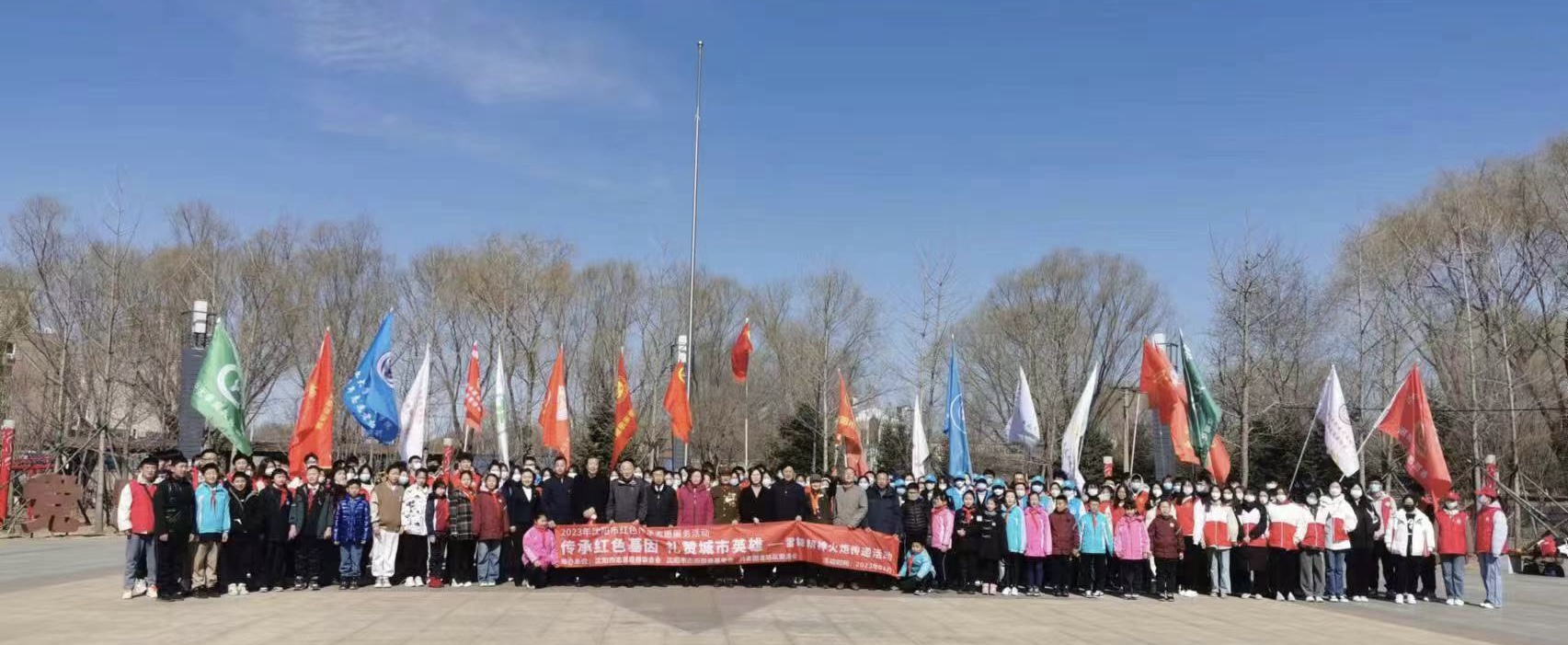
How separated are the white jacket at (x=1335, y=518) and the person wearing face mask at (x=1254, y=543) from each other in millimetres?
807

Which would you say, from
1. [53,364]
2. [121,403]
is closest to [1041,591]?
[53,364]

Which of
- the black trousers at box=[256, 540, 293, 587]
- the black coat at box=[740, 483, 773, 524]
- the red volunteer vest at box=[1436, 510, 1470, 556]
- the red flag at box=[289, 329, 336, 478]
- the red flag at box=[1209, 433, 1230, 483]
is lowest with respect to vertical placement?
the black trousers at box=[256, 540, 293, 587]

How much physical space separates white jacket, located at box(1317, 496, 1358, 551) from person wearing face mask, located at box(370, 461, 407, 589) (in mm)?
13048

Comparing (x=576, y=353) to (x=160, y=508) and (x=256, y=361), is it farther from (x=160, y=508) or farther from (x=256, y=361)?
(x=160, y=508)

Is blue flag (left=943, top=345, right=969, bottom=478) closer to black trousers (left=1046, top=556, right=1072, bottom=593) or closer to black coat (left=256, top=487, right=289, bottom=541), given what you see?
black trousers (left=1046, top=556, right=1072, bottom=593)

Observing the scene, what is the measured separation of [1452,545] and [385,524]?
48.7 ft

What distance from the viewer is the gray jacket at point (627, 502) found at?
49.9 feet

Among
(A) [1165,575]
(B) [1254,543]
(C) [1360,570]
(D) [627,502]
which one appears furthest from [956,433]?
(D) [627,502]

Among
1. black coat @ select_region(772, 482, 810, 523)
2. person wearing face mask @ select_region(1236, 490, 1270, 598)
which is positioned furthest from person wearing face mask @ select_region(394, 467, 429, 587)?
person wearing face mask @ select_region(1236, 490, 1270, 598)

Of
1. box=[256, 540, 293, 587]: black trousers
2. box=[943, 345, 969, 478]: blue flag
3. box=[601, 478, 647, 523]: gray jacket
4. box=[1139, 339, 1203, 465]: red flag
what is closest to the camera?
box=[256, 540, 293, 587]: black trousers

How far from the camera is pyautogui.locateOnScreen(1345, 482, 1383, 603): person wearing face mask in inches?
639

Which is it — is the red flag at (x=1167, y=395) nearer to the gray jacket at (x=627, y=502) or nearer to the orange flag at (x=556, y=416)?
the gray jacket at (x=627, y=502)

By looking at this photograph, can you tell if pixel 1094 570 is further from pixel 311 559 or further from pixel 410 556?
pixel 311 559

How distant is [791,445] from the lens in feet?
159
